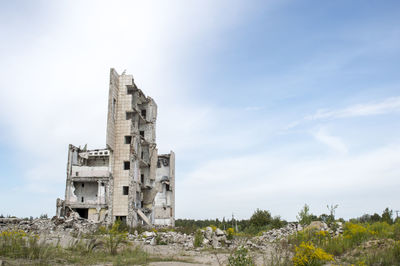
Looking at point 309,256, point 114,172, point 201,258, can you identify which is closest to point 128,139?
point 114,172

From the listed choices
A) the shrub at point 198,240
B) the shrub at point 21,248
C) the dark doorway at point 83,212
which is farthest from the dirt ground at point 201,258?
the dark doorway at point 83,212

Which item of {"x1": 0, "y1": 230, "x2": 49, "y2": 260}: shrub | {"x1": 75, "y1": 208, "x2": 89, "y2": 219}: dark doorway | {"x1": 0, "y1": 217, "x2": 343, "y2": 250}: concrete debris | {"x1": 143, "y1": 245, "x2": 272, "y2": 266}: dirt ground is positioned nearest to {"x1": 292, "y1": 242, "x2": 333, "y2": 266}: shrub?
{"x1": 143, "y1": 245, "x2": 272, "y2": 266}: dirt ground

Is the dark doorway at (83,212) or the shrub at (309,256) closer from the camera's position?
the shrub at (309,256)

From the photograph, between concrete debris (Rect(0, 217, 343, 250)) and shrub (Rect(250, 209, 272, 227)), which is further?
shrub (Rect(250, 209, 272, 227))

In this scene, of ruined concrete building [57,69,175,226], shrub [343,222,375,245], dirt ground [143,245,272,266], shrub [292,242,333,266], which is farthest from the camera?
ruined concrete building [57,69,175,226]

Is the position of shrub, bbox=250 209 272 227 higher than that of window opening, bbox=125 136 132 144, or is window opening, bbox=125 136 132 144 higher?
window opening, bbox=125 136 132 144

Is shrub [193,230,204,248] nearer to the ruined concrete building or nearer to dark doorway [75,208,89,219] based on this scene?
the ruined concrete building

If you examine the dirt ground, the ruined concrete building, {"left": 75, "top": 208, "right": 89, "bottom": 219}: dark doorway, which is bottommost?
the dirt ground

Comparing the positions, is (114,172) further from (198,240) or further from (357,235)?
(357,235)

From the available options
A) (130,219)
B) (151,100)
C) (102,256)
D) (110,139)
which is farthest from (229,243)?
(151,100)

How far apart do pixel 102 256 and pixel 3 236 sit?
331cm

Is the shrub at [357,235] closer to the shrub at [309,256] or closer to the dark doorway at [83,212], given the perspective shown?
the shrub at [309,256]

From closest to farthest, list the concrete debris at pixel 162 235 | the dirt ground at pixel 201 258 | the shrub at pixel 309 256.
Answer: the shrub at pixel 309 256 < the dirt ground at pixel 201 258 < the concrete debris at pixel 162 235

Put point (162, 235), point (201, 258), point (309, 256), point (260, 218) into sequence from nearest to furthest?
1. point (309, 256)
2. point (201, 258)
3. point (162, 235)
4. point (260, 218)
